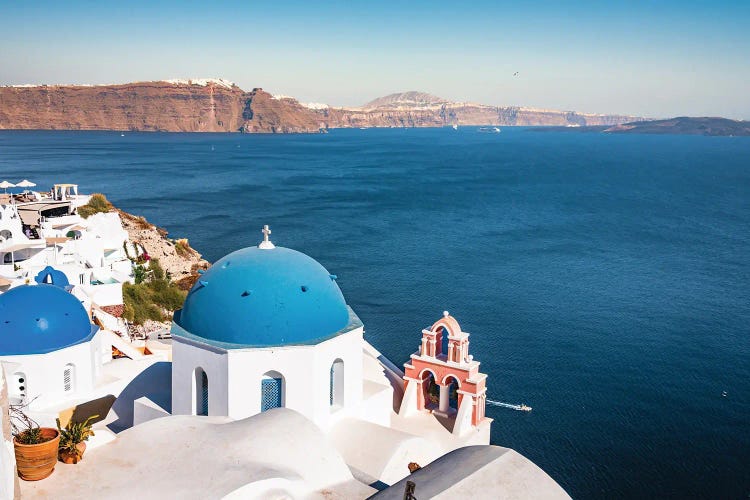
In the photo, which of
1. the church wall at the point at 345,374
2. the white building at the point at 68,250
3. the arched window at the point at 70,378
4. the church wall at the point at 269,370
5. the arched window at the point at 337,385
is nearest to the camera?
the church wall at the point at 269,370

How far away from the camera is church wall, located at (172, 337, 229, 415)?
11.5m

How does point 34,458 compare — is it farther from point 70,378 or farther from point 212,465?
point 70,378

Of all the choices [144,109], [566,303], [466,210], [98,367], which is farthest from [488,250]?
[144,109]

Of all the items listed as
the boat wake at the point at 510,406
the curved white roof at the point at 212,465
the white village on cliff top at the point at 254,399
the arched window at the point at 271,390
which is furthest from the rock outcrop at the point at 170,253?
the curved white roof at the point at 212,465

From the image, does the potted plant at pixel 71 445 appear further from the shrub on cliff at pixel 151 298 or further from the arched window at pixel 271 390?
the shrub on cliff at pixel 151 298

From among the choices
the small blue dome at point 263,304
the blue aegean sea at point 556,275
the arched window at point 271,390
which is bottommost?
the blue aegean sea at point 556,275

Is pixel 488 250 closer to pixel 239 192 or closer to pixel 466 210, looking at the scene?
pixel 466 210

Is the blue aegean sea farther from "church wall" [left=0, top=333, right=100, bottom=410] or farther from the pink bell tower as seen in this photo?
"church wall" [left=0, top=333, right=100, bottom=410]

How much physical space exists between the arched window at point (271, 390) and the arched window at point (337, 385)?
113cm

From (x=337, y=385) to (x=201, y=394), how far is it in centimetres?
247

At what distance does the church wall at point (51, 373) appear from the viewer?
44.7ft

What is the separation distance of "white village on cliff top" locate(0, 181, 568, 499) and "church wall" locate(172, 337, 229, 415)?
0.03 metres

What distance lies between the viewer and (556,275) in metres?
39.8

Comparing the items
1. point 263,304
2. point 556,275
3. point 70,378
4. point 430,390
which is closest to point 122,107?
point 556,275
